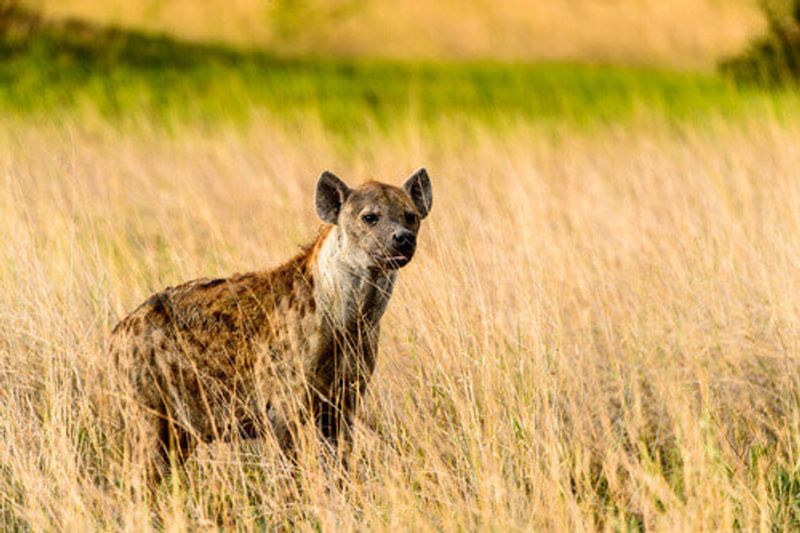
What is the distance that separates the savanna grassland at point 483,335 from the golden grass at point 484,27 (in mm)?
9368

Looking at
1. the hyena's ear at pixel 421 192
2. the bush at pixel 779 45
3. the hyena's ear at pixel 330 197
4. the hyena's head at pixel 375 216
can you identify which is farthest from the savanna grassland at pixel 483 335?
the bush at pixel 779 45

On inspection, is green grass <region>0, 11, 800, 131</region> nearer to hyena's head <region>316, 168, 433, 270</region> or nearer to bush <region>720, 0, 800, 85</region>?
bush <region>720, 0, 800, 85</region>

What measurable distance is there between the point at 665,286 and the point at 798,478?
204cm

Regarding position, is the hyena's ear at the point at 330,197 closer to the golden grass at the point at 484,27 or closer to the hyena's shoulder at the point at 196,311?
the hyena's shoulder at the point at 196,311

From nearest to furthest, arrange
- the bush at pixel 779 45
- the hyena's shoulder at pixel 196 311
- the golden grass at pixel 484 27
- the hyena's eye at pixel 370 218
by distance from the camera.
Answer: the hyena's eye at pixel 370 218, the hyena's shoulder at pixel 196 311, the bush at pixel 779 45, the golden grass at pixel 484 27

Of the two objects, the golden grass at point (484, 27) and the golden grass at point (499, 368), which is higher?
the golden grass at point (484, 27)

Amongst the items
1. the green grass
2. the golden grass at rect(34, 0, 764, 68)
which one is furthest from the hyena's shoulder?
the golden grass at rect(34, 0, 764, 68)

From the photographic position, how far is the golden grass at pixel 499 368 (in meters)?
5.05

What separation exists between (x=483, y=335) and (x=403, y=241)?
47.3 inches

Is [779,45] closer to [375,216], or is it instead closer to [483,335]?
[483,335]

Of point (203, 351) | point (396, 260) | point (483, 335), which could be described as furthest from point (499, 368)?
point (203, 351)

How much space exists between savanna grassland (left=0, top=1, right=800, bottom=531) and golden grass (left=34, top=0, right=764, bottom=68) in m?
9.37

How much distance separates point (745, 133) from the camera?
43.8ft

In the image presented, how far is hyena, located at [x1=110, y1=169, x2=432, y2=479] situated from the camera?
209 inches
